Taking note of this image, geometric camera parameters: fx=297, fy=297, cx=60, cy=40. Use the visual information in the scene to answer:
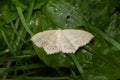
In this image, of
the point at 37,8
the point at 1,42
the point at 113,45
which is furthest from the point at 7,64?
the point at 113,45

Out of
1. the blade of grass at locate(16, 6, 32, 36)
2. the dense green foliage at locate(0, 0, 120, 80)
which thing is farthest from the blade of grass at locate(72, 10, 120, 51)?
the blade of grass at locate(16, 6, 32, 36)

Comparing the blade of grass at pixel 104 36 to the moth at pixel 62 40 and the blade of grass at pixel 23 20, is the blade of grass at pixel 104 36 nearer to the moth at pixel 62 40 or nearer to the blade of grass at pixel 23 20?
the moth at pixel 62 40

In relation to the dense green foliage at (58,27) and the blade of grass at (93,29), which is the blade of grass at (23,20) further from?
the blade of grass at (93,29)

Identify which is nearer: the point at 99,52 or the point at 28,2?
the point at 99,52

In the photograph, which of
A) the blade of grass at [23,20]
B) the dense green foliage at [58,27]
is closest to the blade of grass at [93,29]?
the dense green foliage at [58,27]

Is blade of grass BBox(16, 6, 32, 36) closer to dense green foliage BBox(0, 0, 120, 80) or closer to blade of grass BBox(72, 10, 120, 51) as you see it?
dense green foliage BBox(0, 0, 120, 80)

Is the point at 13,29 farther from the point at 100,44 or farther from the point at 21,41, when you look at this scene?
the point at 100,44

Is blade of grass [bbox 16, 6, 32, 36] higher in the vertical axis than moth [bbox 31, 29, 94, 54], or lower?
higher

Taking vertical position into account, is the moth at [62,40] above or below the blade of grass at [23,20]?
below

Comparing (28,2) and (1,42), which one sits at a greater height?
(28,2)
